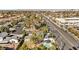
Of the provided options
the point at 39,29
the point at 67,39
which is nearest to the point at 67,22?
the point at 67,39

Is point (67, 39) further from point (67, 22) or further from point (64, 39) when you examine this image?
point (67, 22)

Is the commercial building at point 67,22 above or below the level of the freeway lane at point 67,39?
above

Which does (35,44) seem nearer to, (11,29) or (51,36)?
(51,36)

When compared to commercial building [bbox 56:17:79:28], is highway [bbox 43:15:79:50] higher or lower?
lower

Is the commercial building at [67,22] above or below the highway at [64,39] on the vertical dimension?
above

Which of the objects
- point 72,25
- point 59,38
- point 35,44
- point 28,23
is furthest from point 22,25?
point 72,25

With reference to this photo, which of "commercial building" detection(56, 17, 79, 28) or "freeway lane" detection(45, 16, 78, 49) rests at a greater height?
"commercial building" detection(56, 17, 79, 28)
